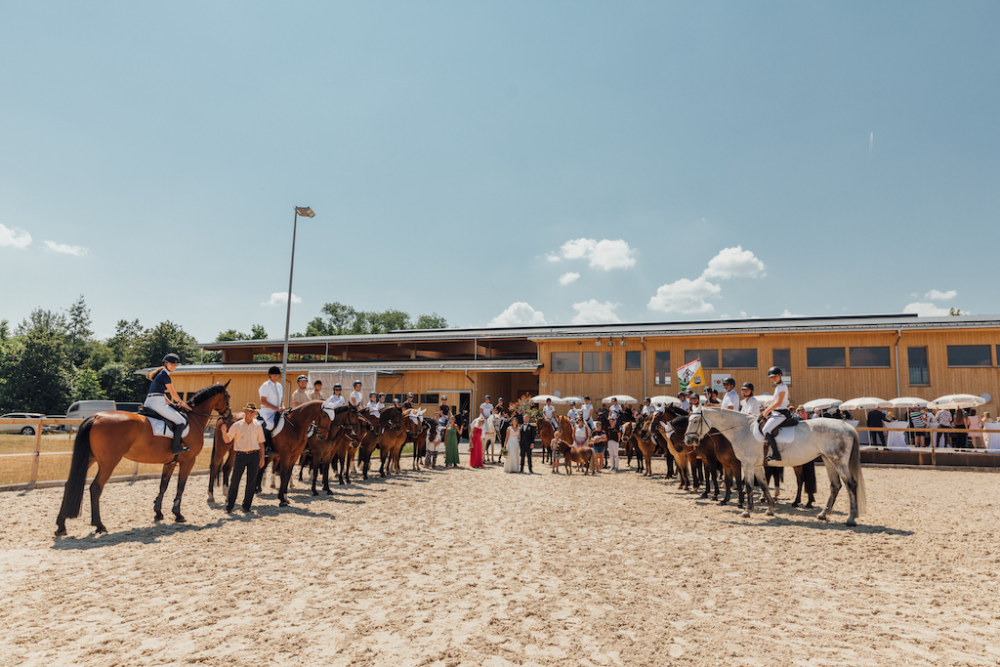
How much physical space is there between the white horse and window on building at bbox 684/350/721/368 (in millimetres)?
17042

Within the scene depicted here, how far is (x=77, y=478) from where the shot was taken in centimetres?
697

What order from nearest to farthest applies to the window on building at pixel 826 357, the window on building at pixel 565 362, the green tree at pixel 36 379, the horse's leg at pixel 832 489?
the horse's leg at pixel 832 489, the window on building at pixel 826 357, the window on building at pixel 565 362, the green tree at pixel 36 379

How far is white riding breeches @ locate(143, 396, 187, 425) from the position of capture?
784cm

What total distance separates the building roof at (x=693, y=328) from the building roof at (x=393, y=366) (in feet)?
5.38

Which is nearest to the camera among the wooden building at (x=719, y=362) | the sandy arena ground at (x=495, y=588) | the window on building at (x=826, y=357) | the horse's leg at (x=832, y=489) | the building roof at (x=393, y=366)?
the sandy arena ground at (x=495, y=588)

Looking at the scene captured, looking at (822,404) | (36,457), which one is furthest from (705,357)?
(36,457)

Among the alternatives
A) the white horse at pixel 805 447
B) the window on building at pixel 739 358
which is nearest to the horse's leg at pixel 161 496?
the white horse at pixel 805 447

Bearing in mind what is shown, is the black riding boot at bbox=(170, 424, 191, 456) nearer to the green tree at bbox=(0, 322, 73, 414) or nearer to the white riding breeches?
the white riding breeches

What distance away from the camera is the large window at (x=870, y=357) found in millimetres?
23953

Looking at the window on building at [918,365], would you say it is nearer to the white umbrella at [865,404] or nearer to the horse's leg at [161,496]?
the white umbrella at [865,404]

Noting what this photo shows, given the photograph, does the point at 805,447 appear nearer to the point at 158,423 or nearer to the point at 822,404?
the point at 158,423

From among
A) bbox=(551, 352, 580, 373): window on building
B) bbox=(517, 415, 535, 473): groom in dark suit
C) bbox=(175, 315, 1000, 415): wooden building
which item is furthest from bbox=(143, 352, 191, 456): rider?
bbox=(551, 352, 580, 373): window on building

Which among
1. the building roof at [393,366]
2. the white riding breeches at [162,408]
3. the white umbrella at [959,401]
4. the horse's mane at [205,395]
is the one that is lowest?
the white riding breeches at [162,408]

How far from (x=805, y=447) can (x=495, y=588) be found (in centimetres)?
651
